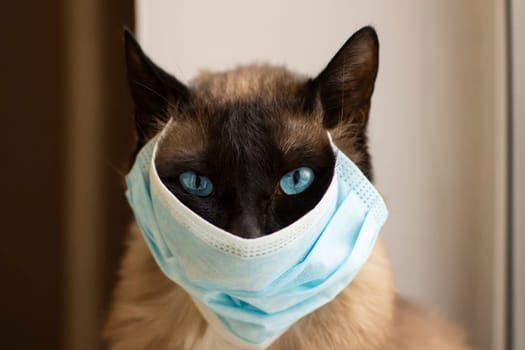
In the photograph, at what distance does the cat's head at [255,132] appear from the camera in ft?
3.00

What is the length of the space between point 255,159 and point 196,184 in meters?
0.11

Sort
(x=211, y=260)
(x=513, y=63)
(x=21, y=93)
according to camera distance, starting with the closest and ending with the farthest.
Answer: (x=211, y=260) → (x=513, y=63) → (x=21, y=93)

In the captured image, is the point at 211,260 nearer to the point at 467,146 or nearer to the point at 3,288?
the point at 467,146

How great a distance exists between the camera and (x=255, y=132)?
3.08ft

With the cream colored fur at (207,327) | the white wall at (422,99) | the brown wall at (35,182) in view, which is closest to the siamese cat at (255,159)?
the cream colored fur at (207,327)

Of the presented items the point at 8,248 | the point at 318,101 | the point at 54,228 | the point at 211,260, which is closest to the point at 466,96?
the point at 318,101

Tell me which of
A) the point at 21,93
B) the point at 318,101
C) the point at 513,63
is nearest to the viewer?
the point at 318,101

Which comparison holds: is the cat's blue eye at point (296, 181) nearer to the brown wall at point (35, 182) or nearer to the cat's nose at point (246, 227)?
the cat's nose at point (246, 227)

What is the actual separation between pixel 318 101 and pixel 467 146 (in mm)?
613

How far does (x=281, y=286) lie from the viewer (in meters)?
0.90

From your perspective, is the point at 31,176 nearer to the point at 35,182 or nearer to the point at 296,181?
the point at 35,182

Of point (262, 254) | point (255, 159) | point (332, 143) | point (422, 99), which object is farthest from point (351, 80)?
point (422, 99)

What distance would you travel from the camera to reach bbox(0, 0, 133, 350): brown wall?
6.48ft

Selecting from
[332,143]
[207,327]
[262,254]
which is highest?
[332,143]
